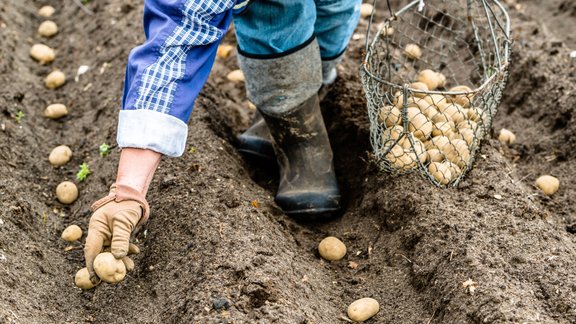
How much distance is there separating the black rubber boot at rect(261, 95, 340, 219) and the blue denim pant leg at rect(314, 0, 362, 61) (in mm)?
285

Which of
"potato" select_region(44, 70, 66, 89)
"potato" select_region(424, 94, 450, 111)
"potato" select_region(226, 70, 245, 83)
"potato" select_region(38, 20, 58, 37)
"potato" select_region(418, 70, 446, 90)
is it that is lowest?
"potato" select_region(38, 20, 58, 37)

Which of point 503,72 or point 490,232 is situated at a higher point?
point 503,72

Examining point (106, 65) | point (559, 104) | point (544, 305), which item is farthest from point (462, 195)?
point (106, 65)

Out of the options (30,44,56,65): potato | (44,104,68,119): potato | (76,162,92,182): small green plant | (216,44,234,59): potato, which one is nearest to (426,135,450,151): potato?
(76,162,92,182): small green plant

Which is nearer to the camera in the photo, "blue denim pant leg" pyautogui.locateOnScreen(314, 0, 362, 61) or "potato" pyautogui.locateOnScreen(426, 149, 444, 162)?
"potato" pyautogui.locateOnScreen(426, 149, 444, 162)

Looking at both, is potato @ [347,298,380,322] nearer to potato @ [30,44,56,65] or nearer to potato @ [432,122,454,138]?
potato @ [432,122,454,138]

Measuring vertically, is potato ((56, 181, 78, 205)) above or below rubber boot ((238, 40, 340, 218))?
below

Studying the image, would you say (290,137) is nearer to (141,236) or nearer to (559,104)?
(141,236)

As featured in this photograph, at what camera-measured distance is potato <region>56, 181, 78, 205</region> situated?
263cm

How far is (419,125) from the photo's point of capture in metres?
2.42

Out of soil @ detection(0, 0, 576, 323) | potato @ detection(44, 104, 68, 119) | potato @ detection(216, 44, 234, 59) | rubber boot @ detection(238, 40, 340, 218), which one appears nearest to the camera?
soil @ detection(0, 0, 576, 323)

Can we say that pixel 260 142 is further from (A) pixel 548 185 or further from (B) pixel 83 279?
(A) pixel 548 185

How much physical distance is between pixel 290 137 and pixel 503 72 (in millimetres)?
745

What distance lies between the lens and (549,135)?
9.68 feet
